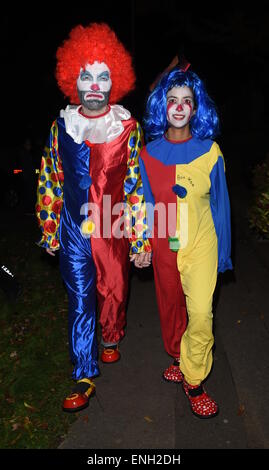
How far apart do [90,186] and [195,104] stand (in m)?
0.92

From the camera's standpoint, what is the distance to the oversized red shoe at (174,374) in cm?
418

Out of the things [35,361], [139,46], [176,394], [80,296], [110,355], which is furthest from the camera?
[139,46]

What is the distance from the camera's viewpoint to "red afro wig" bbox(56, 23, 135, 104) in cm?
381

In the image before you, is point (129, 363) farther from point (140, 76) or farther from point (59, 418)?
point (140, 76)

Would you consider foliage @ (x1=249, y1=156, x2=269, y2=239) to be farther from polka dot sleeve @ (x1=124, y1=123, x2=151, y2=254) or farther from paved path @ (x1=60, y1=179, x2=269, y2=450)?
polka dot sleeve @ (x1=124, y1=123, x2=151, y2=254)

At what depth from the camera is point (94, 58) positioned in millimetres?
3787

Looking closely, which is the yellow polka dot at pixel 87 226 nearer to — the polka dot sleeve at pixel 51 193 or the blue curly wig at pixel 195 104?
the polka dot sleeve at pixel 51 193

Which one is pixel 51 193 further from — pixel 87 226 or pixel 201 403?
pixel 201 403

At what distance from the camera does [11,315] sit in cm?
589

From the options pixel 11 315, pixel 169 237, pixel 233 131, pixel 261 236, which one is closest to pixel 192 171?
pixel 169 237

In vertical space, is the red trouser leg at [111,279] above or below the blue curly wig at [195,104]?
below

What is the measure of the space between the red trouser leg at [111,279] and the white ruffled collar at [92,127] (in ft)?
2.38

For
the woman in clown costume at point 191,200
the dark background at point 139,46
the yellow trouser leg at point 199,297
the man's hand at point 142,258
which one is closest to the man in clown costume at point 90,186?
the man's hand at point 142,258

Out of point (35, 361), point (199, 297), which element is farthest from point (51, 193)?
point (35, 361)
